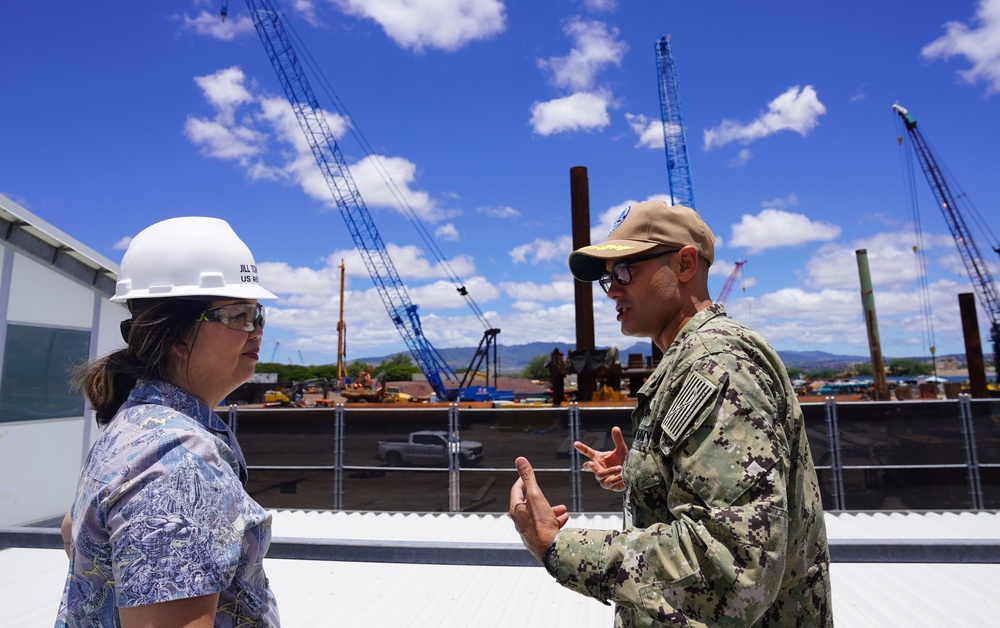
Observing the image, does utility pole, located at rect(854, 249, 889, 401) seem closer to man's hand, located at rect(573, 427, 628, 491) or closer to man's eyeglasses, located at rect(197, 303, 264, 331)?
man's hand, located at rect(573, 427, 628, 491)

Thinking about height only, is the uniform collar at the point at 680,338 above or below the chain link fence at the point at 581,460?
above

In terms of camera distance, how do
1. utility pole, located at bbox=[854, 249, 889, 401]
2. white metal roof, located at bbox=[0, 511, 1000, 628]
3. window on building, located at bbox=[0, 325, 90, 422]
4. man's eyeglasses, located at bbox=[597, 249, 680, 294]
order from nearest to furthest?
man's eyeglasses, located at bbox=[597, 249, 680, 294] → white metal roof, located at bbox=[0, 511, 1000, 628] → window on building, located at bbox=[0, 325, 90, 422] → utility pole, located at bbox=[854, 249, 889, 401]

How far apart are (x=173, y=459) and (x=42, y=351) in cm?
951

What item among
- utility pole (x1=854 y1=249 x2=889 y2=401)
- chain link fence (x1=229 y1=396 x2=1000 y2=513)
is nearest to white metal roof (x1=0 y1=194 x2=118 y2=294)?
chain link fence (x1=229 y1=396 x2=1000 y2=513)

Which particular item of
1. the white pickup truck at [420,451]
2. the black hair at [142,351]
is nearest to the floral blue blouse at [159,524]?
the black hair at [142,351]

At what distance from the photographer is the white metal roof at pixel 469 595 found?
12.3ft

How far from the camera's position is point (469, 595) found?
13.6 ft

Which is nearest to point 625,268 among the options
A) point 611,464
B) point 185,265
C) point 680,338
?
point 680,338

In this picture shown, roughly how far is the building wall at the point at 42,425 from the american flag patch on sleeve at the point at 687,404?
9605 millimetres

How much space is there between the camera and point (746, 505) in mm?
1292

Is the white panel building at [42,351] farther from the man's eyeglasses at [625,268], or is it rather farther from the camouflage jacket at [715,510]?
the camouflage jacket at [715,510]

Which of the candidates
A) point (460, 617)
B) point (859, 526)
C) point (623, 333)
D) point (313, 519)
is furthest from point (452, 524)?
point (623, 333)

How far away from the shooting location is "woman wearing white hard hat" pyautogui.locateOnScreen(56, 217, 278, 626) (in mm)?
1206

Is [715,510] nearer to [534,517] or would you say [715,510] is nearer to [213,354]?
[534,517]
